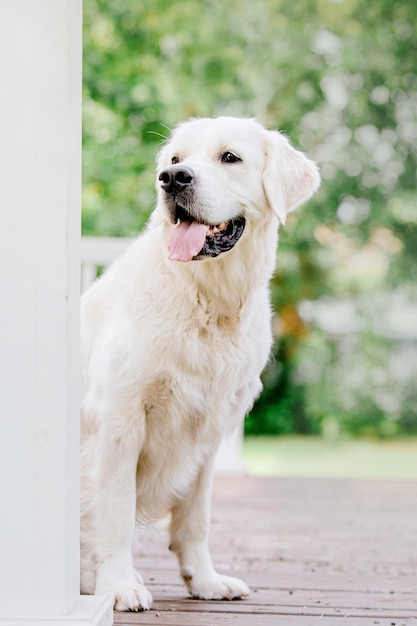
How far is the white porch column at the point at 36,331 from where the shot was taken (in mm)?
1577

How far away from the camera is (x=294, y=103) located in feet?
30.5

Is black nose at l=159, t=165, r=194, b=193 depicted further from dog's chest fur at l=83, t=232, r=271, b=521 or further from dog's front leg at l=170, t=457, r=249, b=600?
dog's front leg at l=170, t=457, r=249, b=600

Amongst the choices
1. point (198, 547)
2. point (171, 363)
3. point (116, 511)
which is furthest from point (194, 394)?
point (198, 547)

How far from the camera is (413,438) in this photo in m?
11.1

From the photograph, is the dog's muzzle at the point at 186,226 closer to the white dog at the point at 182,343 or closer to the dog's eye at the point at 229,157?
the white dog at the point at 182,343

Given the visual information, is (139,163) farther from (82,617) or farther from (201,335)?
(82,617)

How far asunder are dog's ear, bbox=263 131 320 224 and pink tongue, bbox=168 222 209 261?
0.24 meters

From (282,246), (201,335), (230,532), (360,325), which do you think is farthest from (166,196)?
(360,325)

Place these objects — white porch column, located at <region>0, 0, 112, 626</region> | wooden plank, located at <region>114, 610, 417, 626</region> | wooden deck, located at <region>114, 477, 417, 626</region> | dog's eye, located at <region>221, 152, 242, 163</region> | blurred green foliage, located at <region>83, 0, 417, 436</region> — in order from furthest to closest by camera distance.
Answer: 1. blurred green foliage, located at <region>83, 0, 417, 436</region>
2. dog's eye, located at <region>221, 152, 242, 163</region>
3. wooden deck, located at <region>114, 477, 417, 626</region>
4. wooden plank, located at <region>114, 610, 417, 626</region>
5. white porch column, located at <region>0, 0, 112, 626</region>

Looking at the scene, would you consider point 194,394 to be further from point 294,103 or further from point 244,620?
point 294,103

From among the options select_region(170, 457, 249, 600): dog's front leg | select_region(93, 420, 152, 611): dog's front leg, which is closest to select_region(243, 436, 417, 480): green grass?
select_region(170, 457, 249, 600): dog's front leg

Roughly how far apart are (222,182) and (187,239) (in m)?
0.18

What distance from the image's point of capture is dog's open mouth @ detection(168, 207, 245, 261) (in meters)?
2.19

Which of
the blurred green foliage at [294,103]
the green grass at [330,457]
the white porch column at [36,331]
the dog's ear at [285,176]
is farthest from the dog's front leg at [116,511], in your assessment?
the blurred green foliage at [294,103]
